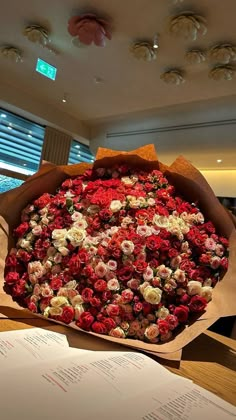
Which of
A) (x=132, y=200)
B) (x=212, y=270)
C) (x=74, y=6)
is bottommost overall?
(x=212, y=270)

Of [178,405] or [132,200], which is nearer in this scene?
[178,405]

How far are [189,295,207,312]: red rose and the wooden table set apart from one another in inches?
3.7

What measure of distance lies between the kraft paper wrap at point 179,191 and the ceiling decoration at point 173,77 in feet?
11.9

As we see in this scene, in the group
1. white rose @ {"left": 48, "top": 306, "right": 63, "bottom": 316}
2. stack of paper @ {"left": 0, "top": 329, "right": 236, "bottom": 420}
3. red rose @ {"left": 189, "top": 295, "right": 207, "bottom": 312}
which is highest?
red rose @ {"left": 189, "top": 295, "right": 207, "bottom": 312}

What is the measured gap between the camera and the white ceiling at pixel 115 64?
306cm

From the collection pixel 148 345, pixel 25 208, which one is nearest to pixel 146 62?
pixel 25 208

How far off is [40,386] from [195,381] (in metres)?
0.24

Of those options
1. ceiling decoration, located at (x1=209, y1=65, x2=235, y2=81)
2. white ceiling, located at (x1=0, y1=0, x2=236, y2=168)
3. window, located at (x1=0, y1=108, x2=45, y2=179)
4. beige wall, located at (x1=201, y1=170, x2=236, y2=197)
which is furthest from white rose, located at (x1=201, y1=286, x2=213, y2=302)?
beige wall, located at (x1=201, y1=170, x2=236, y2=197)

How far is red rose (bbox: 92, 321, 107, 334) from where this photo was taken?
600 mm

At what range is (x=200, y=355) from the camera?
0.63 meters

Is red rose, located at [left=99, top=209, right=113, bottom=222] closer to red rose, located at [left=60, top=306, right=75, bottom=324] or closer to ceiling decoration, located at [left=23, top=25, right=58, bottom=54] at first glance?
red rose, located at [left=60, top=306, right=75, bottom=324]

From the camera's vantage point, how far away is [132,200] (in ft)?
2.26

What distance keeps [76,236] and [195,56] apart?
11.2 feet

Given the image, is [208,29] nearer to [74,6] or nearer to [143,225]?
[74,6]
